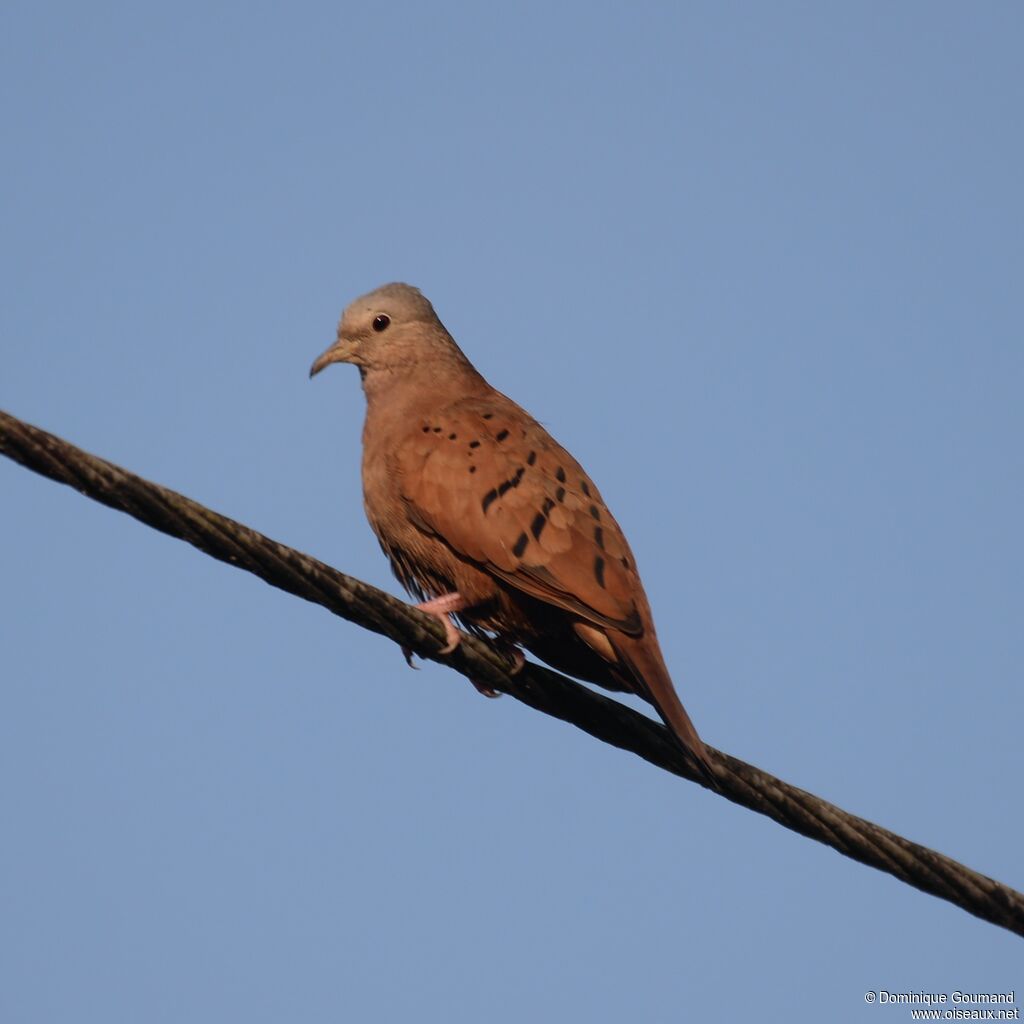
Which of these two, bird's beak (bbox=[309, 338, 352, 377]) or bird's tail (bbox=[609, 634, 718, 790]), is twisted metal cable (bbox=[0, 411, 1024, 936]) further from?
bird's beak (bbox=[309, 338, 352, 377])

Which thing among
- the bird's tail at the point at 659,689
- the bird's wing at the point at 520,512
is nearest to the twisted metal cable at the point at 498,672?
the bird's tail at the point at 659,689

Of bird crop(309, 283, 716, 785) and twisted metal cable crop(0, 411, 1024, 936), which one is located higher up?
bird crop(309, 283, 716, 785)

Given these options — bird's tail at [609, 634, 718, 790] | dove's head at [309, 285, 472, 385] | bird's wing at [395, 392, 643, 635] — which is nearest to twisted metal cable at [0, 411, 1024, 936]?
bird's tail at [609, 634, 718, 790]

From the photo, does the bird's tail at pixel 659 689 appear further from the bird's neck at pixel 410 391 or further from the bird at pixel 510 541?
the bird's neck at pixel 410 391

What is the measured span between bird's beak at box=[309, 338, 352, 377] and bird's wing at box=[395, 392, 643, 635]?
119 centimetres

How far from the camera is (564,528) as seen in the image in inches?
231

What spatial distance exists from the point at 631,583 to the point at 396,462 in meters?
1.14

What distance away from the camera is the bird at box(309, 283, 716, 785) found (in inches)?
220

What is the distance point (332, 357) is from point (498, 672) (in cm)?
280

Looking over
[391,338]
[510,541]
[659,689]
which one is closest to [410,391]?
[391,338]

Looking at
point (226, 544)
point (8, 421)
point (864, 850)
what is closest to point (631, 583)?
point (864, 850)

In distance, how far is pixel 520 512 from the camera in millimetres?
5902

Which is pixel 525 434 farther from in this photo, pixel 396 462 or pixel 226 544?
pixel 226 544

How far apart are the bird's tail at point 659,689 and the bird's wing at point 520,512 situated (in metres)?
0.07
